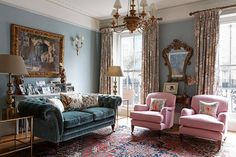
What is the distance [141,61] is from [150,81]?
2.23ft

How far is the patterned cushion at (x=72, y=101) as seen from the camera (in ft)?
13.8

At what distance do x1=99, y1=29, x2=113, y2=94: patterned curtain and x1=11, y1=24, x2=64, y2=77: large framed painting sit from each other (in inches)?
57.8

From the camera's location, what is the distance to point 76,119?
3598mm

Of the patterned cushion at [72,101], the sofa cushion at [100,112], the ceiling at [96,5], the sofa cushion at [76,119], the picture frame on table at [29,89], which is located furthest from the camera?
the ceiling at [96,5]

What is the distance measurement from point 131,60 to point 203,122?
3.30m

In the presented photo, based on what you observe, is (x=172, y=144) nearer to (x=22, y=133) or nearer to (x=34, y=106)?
(x=34, y=106)

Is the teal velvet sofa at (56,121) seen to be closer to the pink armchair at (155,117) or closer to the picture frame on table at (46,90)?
the pink armchair at (155,117)

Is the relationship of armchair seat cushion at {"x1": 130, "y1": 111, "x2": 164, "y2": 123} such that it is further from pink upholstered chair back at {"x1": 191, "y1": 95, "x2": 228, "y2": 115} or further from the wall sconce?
the wall sconce

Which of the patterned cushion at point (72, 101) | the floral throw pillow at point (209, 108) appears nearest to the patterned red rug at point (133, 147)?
the floral throw pillow at point (209, 108)

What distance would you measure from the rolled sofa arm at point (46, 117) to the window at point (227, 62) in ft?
11.9

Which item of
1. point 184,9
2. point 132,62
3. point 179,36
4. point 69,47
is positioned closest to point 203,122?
point 179,36

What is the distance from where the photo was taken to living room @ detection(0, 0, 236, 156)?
423 cm

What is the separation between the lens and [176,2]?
5070 millimetres

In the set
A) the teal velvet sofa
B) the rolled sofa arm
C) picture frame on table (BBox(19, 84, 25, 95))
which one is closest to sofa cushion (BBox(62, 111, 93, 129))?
the teal velvet sofa
